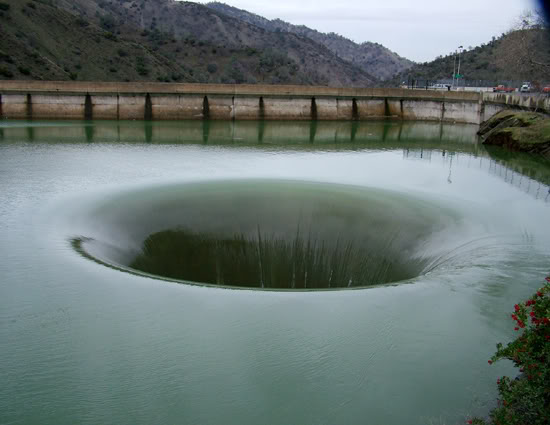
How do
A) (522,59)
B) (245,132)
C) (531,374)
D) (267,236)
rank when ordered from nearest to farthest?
(531,374), (267,236), (245,132), (522,59)

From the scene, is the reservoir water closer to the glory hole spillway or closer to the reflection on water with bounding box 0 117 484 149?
the glory hole spillway

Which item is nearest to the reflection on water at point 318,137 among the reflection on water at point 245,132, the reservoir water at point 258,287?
the reflection on water at point 245,132

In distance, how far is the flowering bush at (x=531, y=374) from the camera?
448 cm

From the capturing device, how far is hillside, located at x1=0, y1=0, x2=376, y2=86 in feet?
190

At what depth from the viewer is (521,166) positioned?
22297 mm

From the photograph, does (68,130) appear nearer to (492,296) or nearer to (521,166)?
(521,166)

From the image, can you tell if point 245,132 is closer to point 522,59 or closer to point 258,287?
point 522,59

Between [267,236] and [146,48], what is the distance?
224 feet

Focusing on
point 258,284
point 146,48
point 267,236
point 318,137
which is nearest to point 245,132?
point 318,137

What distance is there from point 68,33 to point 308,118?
40.2 metres

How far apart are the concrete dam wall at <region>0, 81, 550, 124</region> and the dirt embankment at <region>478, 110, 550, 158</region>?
499 centimetres

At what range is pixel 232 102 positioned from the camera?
38375 mm

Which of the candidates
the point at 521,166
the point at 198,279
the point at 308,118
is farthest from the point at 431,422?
the point at 308,118

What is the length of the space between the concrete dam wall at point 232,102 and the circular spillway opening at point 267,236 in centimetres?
2281
